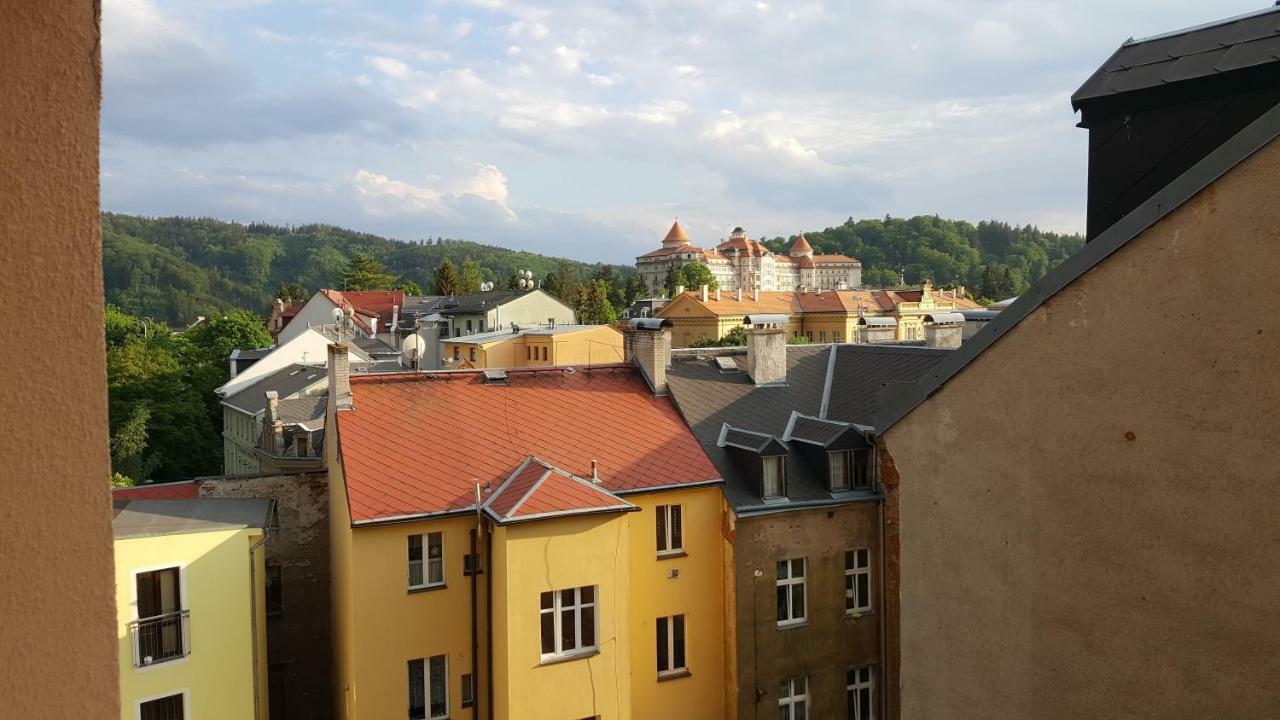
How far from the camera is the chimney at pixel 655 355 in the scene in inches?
915

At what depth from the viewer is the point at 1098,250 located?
5.84m

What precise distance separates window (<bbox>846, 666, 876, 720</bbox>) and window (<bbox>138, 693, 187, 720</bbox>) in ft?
47.3

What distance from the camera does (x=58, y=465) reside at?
158cm

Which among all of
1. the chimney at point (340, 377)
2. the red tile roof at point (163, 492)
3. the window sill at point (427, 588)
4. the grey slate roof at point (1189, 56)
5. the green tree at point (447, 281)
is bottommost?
the window sill at point (427, 588)

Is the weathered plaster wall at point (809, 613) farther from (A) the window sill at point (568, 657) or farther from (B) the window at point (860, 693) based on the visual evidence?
(A) the window sill at point (568, 657)

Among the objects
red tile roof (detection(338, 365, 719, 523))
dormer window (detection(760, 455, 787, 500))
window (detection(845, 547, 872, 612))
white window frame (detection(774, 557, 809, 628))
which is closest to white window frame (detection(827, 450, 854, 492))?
dormer window (detection(760, 455, 787, 500))

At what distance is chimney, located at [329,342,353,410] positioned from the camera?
65.1 feet

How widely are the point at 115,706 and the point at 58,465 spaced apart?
0.49 metres

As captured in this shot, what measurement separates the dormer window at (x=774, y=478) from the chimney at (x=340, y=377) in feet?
31.6

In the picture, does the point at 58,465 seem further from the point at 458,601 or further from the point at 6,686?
the point at 458,601

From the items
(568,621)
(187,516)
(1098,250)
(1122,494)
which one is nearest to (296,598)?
(187,516)

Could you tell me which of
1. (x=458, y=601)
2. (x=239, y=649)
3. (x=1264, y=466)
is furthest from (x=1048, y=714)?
(x=239, y=649)

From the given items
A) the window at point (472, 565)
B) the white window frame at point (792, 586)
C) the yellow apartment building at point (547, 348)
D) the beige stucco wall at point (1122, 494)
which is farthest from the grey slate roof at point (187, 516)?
the yellow apartment building at point (547, 348)

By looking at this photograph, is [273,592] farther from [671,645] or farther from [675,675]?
[675,675]
